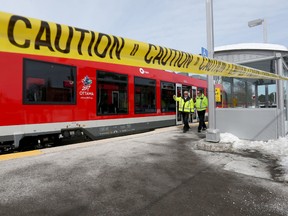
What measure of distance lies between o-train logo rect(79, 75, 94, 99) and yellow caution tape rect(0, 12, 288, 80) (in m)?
4.26

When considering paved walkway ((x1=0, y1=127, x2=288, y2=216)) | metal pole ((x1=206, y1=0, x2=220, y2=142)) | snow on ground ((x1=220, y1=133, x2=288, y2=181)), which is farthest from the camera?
metal pole ((x1=206, y1=0, x2=220, y2=142))

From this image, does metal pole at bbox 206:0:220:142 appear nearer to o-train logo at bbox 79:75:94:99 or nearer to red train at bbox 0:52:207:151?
red train at bbox 0:52:207:151

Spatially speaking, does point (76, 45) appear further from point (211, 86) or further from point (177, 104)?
point (177, 104)

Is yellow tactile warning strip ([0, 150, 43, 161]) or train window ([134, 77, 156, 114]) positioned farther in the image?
train window ([134, 77, 156, 114])

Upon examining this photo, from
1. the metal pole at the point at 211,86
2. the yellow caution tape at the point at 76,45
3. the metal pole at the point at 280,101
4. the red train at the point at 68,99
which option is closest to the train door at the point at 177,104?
the red train at the point at 68,99

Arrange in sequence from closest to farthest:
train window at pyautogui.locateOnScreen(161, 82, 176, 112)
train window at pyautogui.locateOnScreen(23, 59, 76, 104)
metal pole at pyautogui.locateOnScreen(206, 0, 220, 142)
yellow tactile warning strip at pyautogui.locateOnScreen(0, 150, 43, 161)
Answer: yellow tactile warning strip at pyautogui.locateOnScreen(0, 150, 43, 161) → train window at pyautogui.locateOnScreen(23, 59, 76, 104) → metal pole at pyautogui.locateOnScreen(206, 0, 220, 142) → train window at pyautogui.locateOnScreen(161, 82, 176, 112)

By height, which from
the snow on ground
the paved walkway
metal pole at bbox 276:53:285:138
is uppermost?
metal pole at bbox 276:53:285:138

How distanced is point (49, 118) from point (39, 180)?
9.18ft

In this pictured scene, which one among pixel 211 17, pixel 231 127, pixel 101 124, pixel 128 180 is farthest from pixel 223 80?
pixel 128 180

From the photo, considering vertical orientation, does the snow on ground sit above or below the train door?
below

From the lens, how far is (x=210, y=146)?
5.57 m

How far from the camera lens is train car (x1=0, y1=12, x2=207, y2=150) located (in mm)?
5395

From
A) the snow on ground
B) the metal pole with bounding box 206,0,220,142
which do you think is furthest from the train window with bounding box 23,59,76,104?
the snow on ground

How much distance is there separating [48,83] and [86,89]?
118 cm
